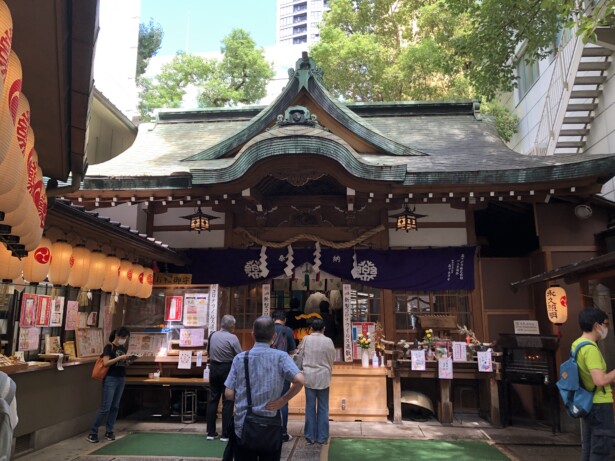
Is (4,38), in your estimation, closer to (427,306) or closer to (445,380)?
(445,380)

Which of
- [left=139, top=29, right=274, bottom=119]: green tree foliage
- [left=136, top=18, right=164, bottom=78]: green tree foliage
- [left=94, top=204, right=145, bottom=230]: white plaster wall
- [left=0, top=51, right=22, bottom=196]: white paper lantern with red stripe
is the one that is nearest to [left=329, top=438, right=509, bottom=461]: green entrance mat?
[left=0, top=51, right=22, bottom=196]: white paper lantern with red stripe

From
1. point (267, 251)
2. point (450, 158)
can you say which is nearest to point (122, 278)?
point (267, 251)

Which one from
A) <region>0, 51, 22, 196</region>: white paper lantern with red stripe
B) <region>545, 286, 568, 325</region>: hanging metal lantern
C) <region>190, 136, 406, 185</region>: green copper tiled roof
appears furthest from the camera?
<region>190, 136, 406, 185</region>: green copper tiled roof

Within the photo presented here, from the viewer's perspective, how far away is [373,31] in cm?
2394

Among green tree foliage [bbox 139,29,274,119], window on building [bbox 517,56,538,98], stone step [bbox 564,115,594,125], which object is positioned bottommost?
stone step [bbox 564,115,594,125]

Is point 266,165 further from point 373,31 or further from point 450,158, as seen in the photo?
point 373,31

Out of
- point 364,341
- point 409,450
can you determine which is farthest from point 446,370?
point 409,450

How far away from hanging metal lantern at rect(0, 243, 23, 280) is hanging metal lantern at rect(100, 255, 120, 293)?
237 centimetres

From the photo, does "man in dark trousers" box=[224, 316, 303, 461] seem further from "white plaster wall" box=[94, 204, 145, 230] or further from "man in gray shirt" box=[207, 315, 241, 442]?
"white plaster wall" box=[94, 204, 145, 230]

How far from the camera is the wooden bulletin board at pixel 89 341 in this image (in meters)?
8.56

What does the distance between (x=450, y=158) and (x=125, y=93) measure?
538 inches

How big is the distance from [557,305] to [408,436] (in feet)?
11.8

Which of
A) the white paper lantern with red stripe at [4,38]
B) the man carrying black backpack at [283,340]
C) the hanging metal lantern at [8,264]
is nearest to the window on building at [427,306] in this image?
the man carrying black backpack at [283,340]

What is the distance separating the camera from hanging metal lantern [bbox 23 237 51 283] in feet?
20.6
